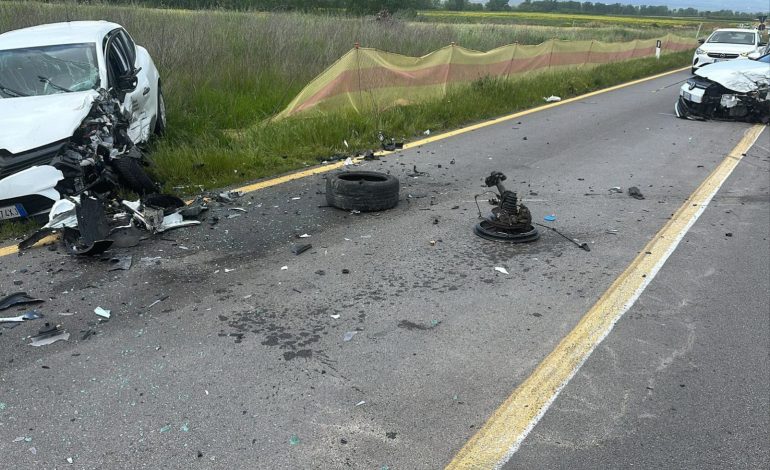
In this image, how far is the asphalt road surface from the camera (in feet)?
9.87

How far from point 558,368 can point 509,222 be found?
2.42m

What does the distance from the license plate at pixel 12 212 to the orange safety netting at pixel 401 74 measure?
5.61 m

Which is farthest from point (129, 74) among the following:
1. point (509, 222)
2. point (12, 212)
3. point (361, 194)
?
point (509, 222)

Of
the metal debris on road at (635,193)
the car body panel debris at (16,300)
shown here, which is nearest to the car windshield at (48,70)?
the car body panel debris at (16,300)

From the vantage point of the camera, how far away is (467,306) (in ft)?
14.7

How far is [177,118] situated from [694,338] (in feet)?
28.2

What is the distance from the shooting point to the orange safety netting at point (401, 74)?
11.2 meters

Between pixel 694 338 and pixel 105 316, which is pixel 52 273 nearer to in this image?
pixel 105 316

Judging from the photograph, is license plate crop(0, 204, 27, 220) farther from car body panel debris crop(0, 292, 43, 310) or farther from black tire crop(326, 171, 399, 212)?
black tire crop(326, 171, 399, 212)

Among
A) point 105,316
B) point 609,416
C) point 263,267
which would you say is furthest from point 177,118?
point 609,416

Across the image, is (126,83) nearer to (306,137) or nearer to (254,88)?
(306,137)

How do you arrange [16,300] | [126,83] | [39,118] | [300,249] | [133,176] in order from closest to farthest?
[16,300] < [300,249] < [39,118] < [133,176] < [126,83]

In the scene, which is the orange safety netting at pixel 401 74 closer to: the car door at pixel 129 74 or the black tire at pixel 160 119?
the black tire at pixel 160 119

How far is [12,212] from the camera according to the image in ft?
18.6
